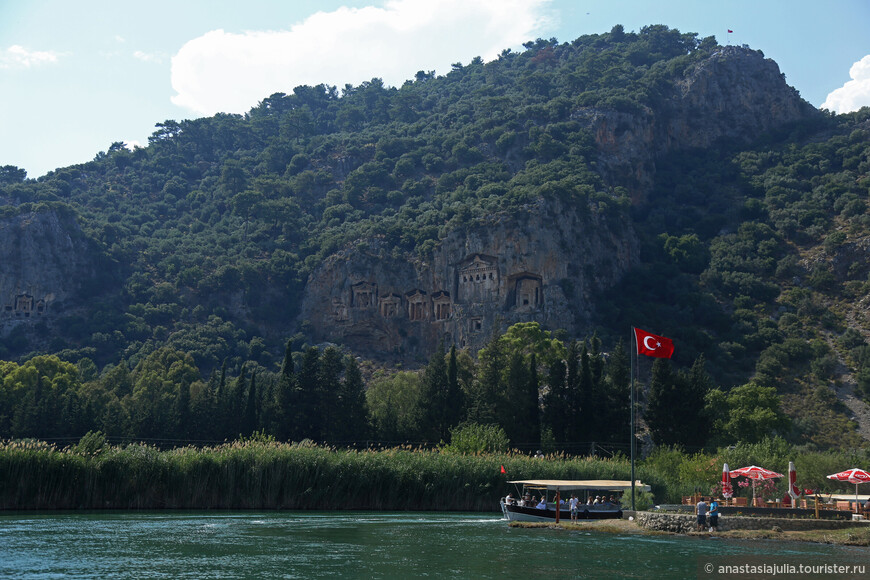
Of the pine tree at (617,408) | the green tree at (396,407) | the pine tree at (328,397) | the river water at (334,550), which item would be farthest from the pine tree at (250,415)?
the river water at (334,550)

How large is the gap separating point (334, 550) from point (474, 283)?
83.6m

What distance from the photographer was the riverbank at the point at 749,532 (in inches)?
1496

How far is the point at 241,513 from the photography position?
4972 cm

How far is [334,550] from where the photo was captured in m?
36.0

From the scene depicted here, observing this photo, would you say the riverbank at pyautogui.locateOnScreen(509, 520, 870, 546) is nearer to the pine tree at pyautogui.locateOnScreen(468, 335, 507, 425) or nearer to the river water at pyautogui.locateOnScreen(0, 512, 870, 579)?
the river water at pyautogui.locateOnScreen(0, 512, 870, 579)

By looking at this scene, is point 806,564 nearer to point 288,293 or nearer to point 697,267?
point 697,267

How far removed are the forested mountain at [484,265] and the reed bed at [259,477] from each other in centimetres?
2042

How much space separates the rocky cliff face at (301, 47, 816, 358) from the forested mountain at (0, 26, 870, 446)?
33 centimetres

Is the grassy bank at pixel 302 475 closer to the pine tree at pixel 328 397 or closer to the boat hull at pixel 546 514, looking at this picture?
the boat hull at pixel 546 514

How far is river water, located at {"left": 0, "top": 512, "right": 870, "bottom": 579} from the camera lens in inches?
1225

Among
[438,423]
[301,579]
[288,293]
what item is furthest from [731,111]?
[301,579]

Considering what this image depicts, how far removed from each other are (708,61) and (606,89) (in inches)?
747

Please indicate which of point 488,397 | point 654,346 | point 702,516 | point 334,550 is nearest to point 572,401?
point 488,397

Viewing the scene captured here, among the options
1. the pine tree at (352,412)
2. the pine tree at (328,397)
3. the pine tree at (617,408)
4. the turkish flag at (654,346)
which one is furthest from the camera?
the pine tree at (352,412)
